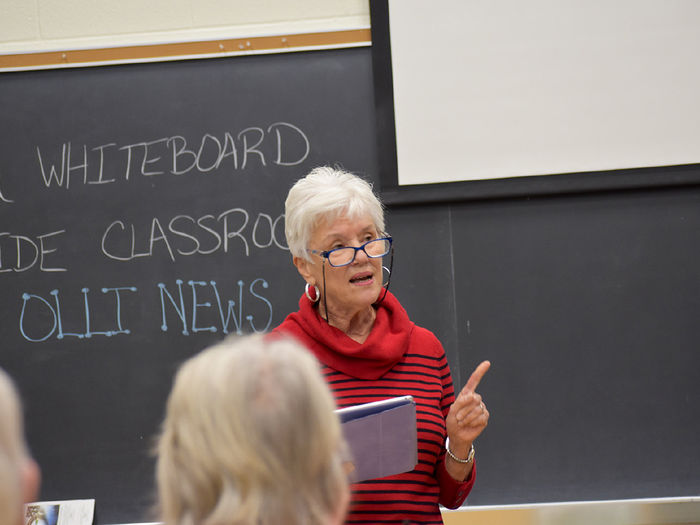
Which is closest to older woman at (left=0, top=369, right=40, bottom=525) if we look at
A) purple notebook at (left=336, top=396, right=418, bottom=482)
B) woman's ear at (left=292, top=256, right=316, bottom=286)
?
purple notebook at (left=336, top=396, right=418, bottom=482)

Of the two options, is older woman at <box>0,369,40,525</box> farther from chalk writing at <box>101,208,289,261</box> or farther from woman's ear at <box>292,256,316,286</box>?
chalk writing at <box>101,208,289,261</box>

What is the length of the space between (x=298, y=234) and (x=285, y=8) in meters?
1.32

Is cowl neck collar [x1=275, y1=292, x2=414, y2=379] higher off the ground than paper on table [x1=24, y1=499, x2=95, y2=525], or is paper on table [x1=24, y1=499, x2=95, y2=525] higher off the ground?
cowl neck collar [x1=275, y1=292, x2=414, y2=379]

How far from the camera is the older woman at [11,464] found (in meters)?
0.65

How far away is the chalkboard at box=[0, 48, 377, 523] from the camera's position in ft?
8.54

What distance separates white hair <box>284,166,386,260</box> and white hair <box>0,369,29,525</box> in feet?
3.03

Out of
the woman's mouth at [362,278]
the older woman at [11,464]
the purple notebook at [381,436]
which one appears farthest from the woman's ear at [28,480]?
the woman's mouth at [362,278]

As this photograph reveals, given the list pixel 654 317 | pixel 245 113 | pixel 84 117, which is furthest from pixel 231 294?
pixel 654 317

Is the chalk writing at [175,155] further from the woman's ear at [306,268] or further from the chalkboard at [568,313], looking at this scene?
the woman's ear at [306,268]

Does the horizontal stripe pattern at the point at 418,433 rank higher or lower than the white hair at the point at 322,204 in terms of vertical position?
lower

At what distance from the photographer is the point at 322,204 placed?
1.54m

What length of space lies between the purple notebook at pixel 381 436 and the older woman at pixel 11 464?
0.65m

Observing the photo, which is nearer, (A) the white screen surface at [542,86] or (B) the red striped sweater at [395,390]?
(B) the red striped sweater at [395,390]

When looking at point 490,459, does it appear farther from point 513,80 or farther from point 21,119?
point 21,119
